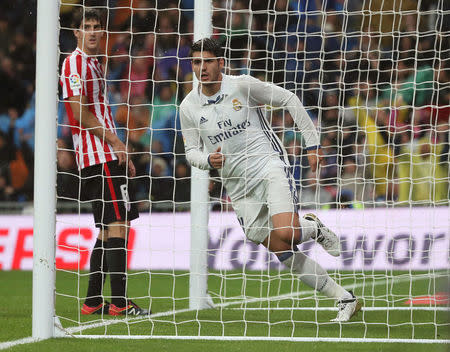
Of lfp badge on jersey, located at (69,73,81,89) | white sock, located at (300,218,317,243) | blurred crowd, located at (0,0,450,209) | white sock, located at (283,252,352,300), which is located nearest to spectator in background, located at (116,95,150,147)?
blurred crowd, located at (0,0,450,209)

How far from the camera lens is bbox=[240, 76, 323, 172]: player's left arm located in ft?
17.0

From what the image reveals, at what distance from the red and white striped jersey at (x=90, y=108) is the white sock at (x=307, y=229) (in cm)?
130

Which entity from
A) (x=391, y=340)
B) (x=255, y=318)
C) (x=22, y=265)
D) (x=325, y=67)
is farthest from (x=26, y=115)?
(x=391, y=340)

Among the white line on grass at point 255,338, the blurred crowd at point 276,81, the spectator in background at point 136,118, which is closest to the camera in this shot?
the white line on grass at point 255,338

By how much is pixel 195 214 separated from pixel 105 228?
693mm

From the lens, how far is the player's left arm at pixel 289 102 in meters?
5.18

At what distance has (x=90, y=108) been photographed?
227 inches

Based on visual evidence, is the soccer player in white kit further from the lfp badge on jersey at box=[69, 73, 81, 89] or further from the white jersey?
the lfp badge on jersey at box=[69, 73, 81, 89]

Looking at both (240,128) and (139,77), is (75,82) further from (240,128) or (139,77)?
(139,77)

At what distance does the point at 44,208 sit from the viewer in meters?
4.53

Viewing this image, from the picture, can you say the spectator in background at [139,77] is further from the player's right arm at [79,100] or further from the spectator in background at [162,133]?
the player's right arm at [79,100]

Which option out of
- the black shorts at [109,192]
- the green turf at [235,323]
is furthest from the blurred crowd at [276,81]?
the black shorts at [109,192]

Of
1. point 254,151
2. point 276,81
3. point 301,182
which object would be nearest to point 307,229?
point 254,151

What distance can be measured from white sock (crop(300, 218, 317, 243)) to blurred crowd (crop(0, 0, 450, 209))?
92.3 inches
